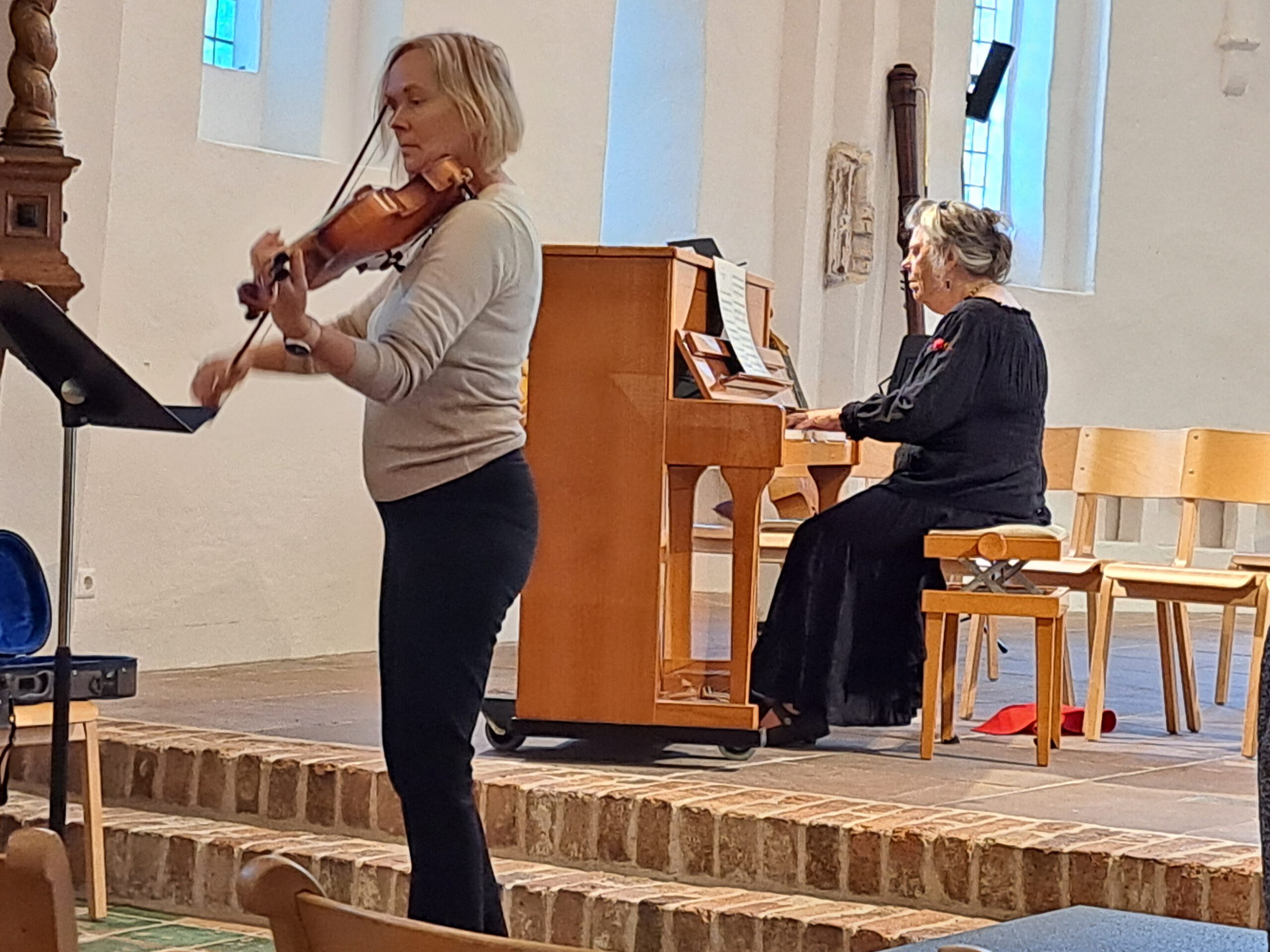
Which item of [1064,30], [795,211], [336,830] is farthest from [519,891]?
[1064,30]

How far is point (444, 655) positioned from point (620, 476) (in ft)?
5.98

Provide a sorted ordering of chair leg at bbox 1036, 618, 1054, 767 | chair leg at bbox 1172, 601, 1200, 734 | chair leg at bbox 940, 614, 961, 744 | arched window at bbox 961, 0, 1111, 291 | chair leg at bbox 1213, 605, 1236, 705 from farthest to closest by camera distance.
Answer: arched window at bbox 961, 0, 1111, 291
chair leg at bbox 1213, 605, 1236, 705
chair leg at bbox 1172, 601, 1200, 734
chair leg at bbox 940, 614, 961, 744
chair leg at bbox 1036, 618, 1054, 767

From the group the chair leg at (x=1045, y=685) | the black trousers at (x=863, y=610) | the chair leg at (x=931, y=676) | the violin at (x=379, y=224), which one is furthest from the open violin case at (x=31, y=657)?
the chair leg at (x=1045, y=685)

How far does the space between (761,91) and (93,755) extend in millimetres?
5146

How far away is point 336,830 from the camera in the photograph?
4.44 m

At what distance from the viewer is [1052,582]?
17.6 feet

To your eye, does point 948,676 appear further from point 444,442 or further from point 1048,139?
point 1048,139

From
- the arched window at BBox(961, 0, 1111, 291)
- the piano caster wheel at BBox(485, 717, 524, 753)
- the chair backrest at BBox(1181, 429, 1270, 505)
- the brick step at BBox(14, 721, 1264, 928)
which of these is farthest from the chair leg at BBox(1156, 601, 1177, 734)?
the arched window at BBox(961, 0, 1111, 291)

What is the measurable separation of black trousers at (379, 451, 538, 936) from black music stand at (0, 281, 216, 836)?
574mm

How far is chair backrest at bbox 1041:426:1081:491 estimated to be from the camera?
20.6ft

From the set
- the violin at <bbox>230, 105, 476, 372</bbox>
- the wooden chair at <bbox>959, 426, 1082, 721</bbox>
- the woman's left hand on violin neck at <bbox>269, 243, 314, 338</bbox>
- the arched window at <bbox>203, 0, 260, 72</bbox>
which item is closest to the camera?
the woman's left hand on violin neck at <bbox>269, 243, 314, 338</bbox>

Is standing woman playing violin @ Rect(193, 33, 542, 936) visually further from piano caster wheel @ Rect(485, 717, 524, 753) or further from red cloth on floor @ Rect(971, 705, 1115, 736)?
red cloth on floor @ Rect(971, 705, 1115, 736)

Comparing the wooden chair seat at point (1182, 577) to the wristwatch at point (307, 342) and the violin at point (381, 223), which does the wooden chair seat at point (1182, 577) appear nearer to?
the violin at point (381, 223)

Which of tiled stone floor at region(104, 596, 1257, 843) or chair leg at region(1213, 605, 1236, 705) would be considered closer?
tiled stone floor at region(104, 596, 1257, 843)
